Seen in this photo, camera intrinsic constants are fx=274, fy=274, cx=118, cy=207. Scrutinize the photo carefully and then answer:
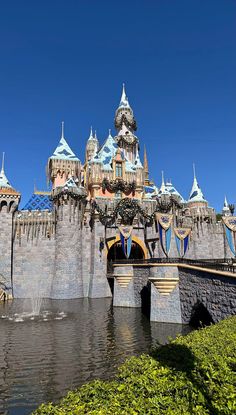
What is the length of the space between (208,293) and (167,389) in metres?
11.3

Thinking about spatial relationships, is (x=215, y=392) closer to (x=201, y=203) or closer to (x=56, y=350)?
(x=56, y=350)

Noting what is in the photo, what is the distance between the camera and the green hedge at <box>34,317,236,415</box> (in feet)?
12.0

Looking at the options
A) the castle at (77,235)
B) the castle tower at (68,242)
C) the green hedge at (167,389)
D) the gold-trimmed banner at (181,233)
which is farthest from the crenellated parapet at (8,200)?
the green hedge at (167,389)

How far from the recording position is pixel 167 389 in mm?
4207

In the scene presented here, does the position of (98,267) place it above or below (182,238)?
below

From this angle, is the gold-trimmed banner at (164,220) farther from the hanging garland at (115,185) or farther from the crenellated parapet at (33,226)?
the hanging garland at (115,185)

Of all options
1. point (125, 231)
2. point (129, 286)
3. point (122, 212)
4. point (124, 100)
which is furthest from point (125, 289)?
point (124, 100)

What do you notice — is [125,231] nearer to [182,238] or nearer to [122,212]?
[122,212]

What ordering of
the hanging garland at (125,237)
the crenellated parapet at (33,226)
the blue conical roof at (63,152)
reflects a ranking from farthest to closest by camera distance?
the blue conical roof at (63,152)
the crenellated parapet at (33,226)
the hanging garland at (125,237)

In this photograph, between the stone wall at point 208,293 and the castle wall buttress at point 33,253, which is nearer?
the stone wall at point 208,293

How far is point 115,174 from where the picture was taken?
3862 cm

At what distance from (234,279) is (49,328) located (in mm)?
10988

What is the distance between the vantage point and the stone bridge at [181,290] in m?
13.3

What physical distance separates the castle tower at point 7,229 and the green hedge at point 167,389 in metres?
27.5
